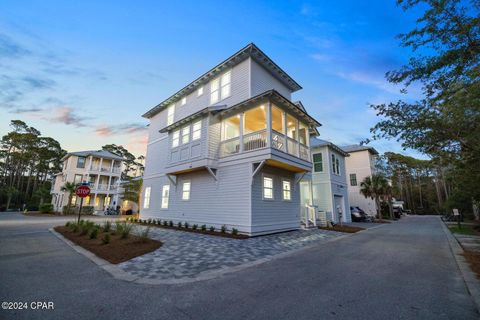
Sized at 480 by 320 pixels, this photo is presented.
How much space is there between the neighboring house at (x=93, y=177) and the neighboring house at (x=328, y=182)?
34830 millimetres

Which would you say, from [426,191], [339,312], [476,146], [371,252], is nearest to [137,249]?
[339,312]

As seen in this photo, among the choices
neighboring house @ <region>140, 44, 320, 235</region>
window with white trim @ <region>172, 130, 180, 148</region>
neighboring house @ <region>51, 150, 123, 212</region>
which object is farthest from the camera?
neighboring house @ <region>51, 150, 123, 212</region>

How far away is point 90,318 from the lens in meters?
2.57

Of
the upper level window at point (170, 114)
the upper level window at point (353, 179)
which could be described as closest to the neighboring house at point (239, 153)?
the upper level window at point (170, 114)

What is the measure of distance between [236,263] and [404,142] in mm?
6856

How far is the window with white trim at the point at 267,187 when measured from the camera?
11103mm

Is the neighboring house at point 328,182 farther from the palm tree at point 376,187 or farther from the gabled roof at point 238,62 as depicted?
the gabled roof at point 238,62

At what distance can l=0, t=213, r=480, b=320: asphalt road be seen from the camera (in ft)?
9.00

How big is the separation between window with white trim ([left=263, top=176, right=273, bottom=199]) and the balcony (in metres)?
1.91

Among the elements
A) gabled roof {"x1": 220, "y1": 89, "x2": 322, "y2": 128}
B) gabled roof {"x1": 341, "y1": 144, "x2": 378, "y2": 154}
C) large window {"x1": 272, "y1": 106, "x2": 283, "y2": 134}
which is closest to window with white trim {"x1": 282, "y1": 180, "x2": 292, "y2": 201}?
large window {"x1": 272, "y1": 106, "x2": 283, "y2": 134}

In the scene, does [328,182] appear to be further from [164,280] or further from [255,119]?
[164,280]

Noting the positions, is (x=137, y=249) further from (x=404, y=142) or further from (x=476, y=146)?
(x=476, y=146)

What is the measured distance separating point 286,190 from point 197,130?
6960mm

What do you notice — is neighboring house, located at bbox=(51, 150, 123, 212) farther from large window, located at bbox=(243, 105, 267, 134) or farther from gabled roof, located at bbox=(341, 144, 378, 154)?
gabled roof, located at bbox=(341, 144, 378, 154)
